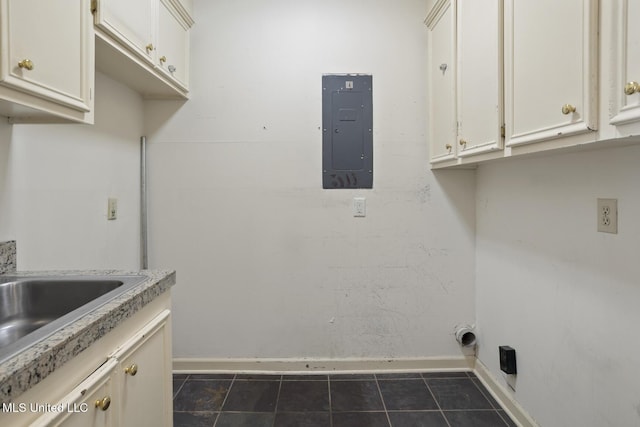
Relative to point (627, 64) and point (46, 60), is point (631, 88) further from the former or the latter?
point (46, 60)

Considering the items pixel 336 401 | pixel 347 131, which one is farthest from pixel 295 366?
pixel 347 131

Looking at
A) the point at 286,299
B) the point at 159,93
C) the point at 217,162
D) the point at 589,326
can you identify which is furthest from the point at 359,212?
the point at 159,93

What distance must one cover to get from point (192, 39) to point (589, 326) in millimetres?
2571

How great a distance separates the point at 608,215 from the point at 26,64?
6.26 ft

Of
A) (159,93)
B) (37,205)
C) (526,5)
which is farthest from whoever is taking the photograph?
(159,93)

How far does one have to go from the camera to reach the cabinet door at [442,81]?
1769mm

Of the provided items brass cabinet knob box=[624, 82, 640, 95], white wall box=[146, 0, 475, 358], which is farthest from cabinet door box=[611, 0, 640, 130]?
white wall box=[146, 0, 475, 358]

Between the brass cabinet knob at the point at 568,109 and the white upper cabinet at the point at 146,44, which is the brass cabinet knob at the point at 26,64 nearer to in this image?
the white upper cabinet at the point at 146,44

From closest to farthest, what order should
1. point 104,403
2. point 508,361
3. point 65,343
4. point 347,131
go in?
1. point 65,343
2. point 104,403
3. point 508,361
4. point 347,131

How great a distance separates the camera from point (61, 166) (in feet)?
4.72

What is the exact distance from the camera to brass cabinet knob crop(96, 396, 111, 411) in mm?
812

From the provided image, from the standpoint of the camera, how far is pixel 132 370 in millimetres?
961

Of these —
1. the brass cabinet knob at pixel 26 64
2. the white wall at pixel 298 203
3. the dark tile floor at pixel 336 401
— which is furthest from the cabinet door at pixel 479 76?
the brass cabinet knob at pixel 26 64

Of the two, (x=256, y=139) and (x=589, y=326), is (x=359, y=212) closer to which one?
(x=256, y=139)
